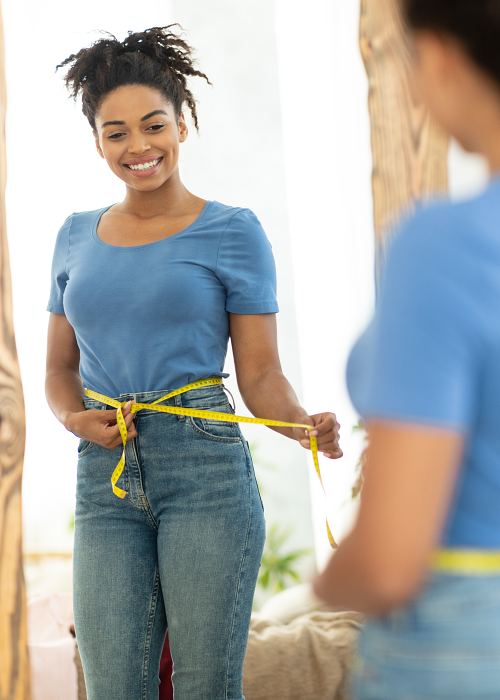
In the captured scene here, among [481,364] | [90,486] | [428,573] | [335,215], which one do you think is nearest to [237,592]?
[90,486]

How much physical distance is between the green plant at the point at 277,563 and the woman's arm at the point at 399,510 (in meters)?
Answer: 4.19

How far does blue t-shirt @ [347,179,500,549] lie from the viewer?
2.81 feet

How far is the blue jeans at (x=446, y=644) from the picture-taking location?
36.2 inches

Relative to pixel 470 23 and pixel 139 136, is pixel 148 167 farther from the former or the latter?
pixel 470 23

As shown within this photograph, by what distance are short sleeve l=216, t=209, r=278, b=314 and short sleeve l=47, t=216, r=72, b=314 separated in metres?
0.38

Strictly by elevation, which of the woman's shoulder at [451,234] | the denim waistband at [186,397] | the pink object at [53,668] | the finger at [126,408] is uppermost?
the woman's shoulder at [451,234]

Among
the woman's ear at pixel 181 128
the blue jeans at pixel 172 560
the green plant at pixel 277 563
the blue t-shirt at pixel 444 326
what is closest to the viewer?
the blue t-shirt at pixel 444 326

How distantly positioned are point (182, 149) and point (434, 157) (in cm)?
277

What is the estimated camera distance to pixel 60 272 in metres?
2.31

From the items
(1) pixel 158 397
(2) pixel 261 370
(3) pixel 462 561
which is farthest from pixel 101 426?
(3) pixel 462 561

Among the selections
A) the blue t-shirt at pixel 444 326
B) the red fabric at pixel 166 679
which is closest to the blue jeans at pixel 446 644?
the blue t-shirt at pixel 444 326

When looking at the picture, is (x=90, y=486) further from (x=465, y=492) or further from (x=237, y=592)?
(x=465, y=492)

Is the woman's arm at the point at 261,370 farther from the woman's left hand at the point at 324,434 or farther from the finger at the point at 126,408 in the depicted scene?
the finger at the point at 126,408

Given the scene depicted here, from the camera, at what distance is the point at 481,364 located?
87 cm
